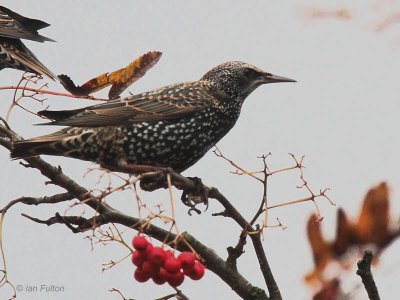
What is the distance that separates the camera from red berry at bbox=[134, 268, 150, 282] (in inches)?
98.7

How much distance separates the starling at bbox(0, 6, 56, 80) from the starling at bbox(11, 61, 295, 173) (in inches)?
29.9

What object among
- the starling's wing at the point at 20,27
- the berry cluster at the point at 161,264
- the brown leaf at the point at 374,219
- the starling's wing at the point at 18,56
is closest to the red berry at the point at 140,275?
the berry cluster at the point at 161,264

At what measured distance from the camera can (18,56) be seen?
15.1 ft

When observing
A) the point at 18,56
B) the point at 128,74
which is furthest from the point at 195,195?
the point at 18,56

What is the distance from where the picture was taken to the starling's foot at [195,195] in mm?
3039

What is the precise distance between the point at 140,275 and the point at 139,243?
0.13 m

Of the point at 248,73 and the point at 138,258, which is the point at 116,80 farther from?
the point at 248,73

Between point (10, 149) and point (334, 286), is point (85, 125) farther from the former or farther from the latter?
point (334, 286)

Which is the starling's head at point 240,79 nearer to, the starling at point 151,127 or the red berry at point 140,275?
the starling at point 151,127

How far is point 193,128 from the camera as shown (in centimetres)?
389

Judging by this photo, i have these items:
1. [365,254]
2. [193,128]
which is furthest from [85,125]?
[365,254]

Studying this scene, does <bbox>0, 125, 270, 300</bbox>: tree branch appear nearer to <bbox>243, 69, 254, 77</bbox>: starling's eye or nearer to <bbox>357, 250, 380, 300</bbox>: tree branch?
<bbox>357, 250, 380, 300</bbox>: tree branch

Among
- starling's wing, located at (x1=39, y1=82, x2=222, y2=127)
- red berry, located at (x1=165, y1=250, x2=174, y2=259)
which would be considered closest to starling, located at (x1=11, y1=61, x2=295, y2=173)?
starling's wing, located at (x1=39, y1=82, x2=222, y2=127)

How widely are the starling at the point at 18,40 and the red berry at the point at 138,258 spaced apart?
83.2 inches
